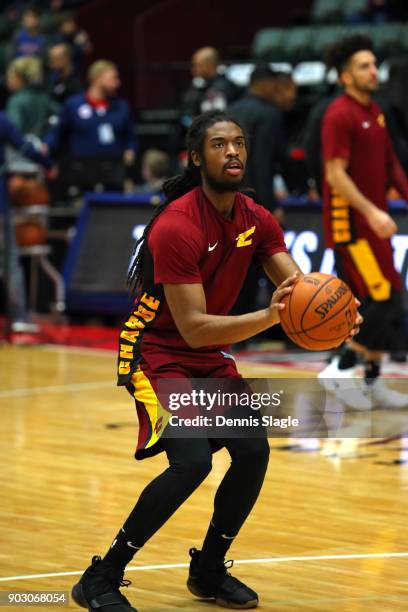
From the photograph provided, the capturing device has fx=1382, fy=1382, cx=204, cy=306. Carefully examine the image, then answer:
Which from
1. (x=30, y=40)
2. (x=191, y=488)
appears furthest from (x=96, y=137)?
(x=191, y=488)

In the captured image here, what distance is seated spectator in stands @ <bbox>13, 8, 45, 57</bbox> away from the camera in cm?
1830

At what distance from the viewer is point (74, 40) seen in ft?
61.5

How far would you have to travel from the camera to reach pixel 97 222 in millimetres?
12922

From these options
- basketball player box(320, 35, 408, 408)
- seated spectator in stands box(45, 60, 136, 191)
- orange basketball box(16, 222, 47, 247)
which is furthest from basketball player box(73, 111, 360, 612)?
seated spectator in stands box(45, 60, 136, 191)

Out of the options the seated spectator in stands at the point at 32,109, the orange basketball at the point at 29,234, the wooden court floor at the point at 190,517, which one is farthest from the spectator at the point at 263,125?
the seated spectator in stands at the point at 32,109

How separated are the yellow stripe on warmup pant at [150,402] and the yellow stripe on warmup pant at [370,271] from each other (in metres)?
3.79

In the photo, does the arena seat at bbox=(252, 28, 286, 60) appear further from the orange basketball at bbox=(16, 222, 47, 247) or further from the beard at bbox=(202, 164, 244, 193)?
the beard at bbox=(202, 164, 244, 193)

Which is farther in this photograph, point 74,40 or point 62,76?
point 74,40

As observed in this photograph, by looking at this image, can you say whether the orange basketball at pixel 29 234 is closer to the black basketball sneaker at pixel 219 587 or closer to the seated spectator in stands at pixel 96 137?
the seated spectator in stands at pixel 96 137

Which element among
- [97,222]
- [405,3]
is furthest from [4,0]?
[97,222]

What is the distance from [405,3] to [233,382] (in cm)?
1300

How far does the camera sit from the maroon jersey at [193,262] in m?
4.52

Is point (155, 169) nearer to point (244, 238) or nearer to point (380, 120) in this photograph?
point (380, 120)

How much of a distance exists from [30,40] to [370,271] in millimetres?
11320
